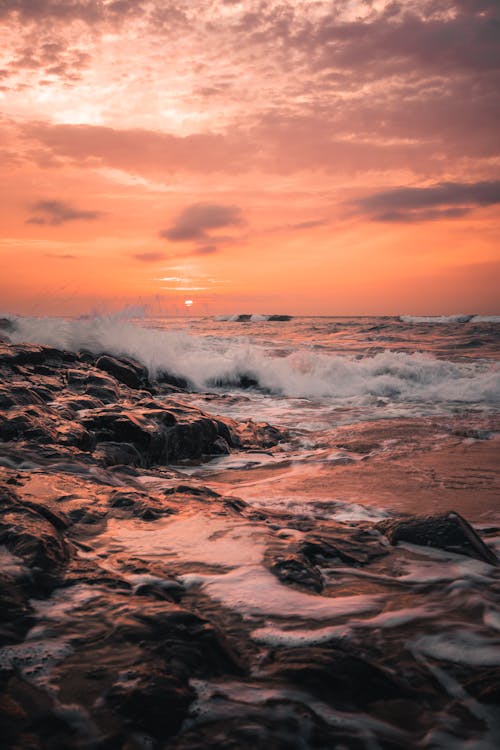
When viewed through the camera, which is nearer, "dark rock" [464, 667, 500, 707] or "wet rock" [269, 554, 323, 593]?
"dark rock" [464, 667, 500, 707]

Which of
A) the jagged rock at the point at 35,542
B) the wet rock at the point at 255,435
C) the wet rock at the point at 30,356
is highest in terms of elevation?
the wet rock at the point at 30,356

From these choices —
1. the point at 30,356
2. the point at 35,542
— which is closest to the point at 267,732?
the point at 35,542

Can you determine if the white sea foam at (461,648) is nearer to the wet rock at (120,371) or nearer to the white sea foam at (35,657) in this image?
the white sea foam at (35,657)

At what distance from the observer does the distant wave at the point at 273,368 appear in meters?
12.9

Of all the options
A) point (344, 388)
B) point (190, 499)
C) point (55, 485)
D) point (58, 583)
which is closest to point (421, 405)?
point (344, 388)

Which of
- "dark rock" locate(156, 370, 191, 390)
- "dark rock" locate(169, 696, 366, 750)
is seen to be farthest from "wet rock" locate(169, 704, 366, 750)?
"dark rock" locate(156, 370, 191, 390)

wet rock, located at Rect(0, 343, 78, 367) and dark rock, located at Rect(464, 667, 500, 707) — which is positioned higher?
wet rock, located at Rect(0, 343, 78, 367)

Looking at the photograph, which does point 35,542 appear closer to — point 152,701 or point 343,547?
point 152,701

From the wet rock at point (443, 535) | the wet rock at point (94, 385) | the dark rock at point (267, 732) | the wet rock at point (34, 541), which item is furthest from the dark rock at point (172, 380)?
the dark rock at point (267, 732)

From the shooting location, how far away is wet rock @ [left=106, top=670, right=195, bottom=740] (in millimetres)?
1638

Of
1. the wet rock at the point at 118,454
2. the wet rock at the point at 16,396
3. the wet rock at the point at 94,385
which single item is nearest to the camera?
the wet rock at the point at 118,454

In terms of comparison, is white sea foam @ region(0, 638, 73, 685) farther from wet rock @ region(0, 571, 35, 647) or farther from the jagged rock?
the jagged rock

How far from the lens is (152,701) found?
170cm

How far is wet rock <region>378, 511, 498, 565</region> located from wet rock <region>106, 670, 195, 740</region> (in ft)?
7.01
